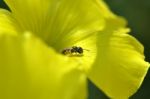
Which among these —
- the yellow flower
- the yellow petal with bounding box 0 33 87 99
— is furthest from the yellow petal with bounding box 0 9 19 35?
the yellow petal with bounding box 0 33 87 99

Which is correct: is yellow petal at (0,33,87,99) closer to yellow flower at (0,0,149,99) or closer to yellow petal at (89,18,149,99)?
yellow flower at (0,0,149,99)

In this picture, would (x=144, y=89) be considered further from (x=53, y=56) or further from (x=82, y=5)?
(x=53, y=56)

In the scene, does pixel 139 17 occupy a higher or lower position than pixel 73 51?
lower

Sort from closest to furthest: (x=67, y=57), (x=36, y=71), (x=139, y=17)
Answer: (x=36, y=71) → (x=67, y=57) → (x=139, y=17)

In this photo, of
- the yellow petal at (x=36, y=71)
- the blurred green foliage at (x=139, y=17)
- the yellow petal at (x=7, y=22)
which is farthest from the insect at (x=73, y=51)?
the blurred green foliage at (x=139, y=17)

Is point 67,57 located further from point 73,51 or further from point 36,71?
point 73,51

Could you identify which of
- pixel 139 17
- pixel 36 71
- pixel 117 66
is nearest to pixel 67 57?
pixel 36 71

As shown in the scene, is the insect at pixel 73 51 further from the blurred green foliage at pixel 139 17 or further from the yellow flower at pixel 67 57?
the blurred green foliage at pixel 139 17
